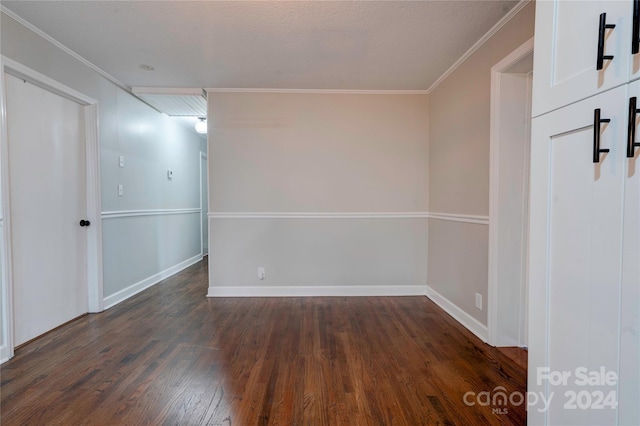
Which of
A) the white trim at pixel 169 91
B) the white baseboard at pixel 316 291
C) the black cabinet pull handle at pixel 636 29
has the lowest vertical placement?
the white baseboard at pixel 316 291

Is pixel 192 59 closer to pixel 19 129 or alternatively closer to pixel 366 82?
pixel 19 129

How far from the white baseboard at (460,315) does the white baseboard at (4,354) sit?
11.1 ft

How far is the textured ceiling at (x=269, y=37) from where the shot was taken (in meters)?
1.86

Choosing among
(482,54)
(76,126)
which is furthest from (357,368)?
(76,126)

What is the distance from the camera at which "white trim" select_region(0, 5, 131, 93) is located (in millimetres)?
1946

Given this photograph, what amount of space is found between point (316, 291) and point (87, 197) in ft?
8.23

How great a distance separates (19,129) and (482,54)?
141 inches

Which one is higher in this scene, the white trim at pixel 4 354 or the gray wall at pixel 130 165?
the gray wall at pixel 130 165

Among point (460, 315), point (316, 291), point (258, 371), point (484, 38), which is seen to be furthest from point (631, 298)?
point (316, 291)

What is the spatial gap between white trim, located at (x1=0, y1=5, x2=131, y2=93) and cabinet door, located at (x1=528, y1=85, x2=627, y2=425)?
3213 mm

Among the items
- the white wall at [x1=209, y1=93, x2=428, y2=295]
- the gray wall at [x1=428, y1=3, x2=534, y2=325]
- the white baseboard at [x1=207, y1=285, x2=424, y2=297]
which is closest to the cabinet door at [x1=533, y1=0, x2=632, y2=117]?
the gray wall at [x1=428, y1=3, x2=534, y2=325]

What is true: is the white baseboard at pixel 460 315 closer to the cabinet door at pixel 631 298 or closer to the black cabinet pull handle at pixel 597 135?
the cabinet door at pixel 631 298

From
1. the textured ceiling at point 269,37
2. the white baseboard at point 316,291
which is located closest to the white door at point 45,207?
the textured ceiling at point 269,37

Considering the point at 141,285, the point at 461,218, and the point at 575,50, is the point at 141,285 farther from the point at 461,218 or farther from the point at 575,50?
the point at 575,50
